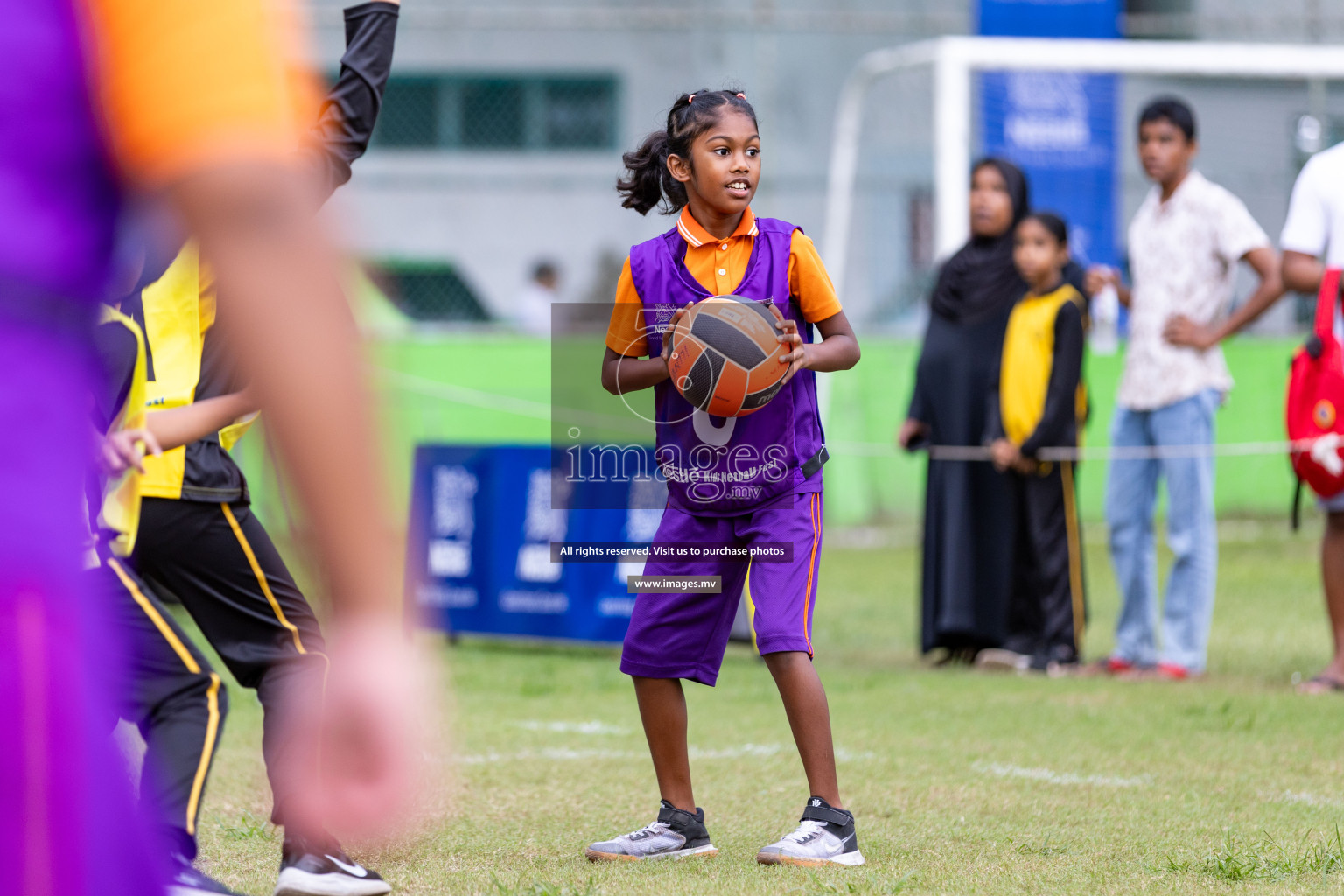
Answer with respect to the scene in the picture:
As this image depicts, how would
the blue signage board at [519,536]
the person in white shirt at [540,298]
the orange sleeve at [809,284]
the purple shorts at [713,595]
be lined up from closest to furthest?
the purple shorts at [713,595] → the orange sleeve at [809,284] → the blue signage board at [519,536] → the person in white shirt at [540,298]

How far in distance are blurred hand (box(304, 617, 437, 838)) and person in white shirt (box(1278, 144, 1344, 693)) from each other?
6.14 metres

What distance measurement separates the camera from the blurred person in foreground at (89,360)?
3.74 ft

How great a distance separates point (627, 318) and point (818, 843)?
1.34 m

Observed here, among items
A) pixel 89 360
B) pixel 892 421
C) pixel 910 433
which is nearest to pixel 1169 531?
pixel 910 433

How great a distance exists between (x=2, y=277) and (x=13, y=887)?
1.44ft

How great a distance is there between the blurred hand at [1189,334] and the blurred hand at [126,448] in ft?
16.4

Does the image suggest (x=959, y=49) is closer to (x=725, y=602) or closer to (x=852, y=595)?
(x=852, y=595)

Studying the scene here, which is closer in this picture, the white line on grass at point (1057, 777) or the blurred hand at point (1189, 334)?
the white line on grass at point (1057, 777)

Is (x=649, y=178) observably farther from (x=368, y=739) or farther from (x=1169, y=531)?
(x=1169, y=531)

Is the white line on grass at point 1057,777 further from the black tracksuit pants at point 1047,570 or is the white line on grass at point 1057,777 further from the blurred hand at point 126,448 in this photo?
the blurred hand at point 126,448

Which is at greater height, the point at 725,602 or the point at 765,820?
the point at 725,602

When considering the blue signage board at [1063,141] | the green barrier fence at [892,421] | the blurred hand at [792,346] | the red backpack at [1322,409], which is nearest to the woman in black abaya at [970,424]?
the red backpack at [1322,409]

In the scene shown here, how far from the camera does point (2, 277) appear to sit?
1.21 metres

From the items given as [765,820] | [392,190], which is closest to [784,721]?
[765,820]
